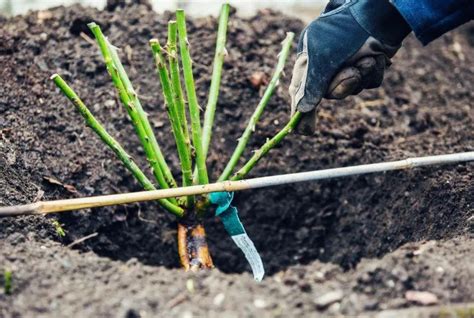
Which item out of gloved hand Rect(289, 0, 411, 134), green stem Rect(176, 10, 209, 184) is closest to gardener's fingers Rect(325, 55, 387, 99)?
gloved hand Rect(289, 0, 411, 134)

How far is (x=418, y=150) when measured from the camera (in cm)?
267

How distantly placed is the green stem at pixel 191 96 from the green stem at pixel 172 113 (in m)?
0.04

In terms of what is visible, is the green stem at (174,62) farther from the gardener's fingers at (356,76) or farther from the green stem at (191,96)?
the gardener's fingers at (356,76)

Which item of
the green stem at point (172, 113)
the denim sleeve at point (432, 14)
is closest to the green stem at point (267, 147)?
the green stem at point (172, 113)

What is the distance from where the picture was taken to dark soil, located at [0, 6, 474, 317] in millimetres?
1643

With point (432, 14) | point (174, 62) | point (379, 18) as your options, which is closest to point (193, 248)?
point (174, 62)

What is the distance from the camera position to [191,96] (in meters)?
2.11

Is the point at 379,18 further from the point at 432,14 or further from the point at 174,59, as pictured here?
the point at 174,59

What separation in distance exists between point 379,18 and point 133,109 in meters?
0.85

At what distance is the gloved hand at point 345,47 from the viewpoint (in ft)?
6.65

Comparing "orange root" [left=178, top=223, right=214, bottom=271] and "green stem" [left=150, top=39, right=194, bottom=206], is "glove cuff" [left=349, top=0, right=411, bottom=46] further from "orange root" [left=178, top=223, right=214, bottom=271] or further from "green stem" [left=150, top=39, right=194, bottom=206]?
"orange root" [left=178, top=223, right=214, bottom=271]

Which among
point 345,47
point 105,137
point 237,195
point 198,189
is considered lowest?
point 237,195

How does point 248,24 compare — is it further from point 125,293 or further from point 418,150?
point 125,293

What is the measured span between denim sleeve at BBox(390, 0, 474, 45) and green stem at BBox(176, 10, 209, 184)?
0.68m
